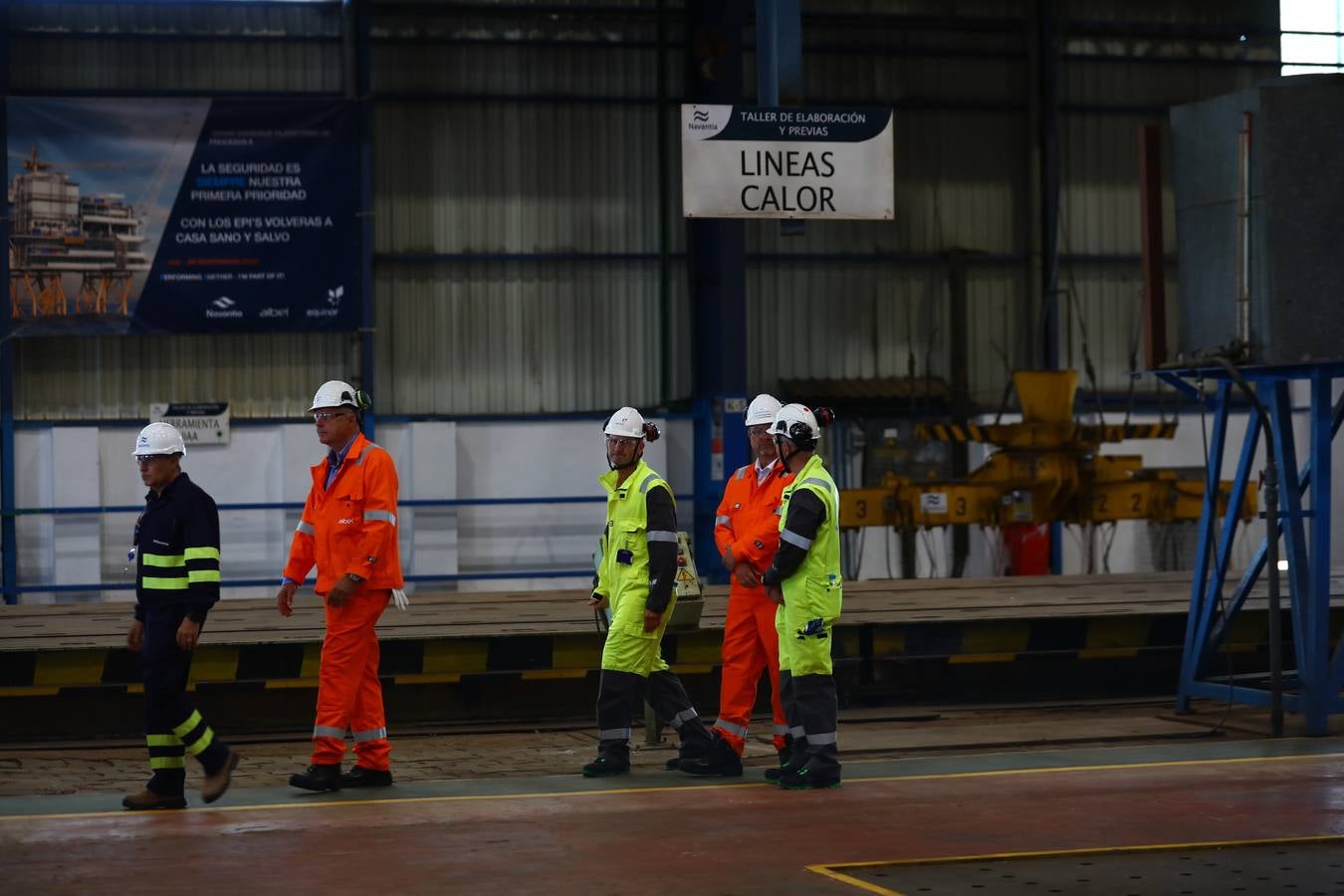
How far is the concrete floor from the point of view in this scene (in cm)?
603

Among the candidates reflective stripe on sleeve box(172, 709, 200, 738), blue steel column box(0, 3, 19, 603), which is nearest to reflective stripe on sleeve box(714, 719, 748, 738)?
reflective stripe on sleeve box(172, 709, 200, 738)

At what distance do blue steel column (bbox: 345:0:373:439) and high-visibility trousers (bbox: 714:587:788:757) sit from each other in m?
11.1

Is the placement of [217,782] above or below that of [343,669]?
below

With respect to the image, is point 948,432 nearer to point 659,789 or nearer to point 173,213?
point 173,213

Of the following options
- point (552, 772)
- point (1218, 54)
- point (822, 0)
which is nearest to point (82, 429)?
point (822, 0)

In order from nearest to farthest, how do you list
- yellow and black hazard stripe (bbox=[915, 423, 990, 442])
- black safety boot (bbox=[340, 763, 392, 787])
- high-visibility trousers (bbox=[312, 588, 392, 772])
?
high-visibility trousers (bbox=[312, 588, 392, 772]) < black safety boot (bbox=[340, 763, 392, 787]) < yellow and black hazard stripe (bbox=[915, 423, 990, 442])

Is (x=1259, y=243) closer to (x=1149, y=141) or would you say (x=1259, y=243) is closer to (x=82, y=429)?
(x=1149, y=141)

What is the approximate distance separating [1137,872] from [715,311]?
1282cm

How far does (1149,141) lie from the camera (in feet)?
34.0

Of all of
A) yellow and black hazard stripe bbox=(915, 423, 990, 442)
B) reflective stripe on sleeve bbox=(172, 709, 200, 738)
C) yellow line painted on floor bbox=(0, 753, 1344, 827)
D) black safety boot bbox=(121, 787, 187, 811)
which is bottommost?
yellow line painted on floor bbox=(0, 753, 1344, 827)

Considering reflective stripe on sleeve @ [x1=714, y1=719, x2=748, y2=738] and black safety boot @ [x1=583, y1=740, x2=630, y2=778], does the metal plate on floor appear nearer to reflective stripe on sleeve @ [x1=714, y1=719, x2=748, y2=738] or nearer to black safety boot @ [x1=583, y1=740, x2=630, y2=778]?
reflective stripe on sleeve @ [x1=714, y1=719, x2=748, y2=738]

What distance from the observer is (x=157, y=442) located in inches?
292

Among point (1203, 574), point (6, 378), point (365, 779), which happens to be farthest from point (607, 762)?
point (6, 378)

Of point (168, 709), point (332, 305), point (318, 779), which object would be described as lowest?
point (318, 779)
